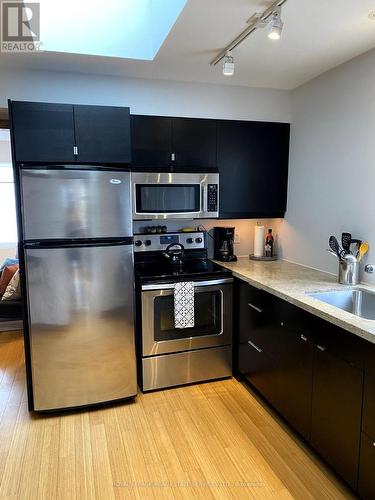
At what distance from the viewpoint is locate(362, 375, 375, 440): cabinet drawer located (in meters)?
1.64

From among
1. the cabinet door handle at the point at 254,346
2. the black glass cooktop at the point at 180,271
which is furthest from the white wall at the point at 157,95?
the cabinet door handle at the point at 254,346

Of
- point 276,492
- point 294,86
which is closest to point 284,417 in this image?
point 276,492

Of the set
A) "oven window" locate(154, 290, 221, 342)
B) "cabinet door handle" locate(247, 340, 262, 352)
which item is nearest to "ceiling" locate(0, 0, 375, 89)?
"oven window" locate(154, 290, 221, 342)

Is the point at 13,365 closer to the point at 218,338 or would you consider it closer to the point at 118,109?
the point at 218,338

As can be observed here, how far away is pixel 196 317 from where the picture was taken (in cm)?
287

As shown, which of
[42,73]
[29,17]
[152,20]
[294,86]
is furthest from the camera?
[294,86]

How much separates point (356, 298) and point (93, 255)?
5.82 ft

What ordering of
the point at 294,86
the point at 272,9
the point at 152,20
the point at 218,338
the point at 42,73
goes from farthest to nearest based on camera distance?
the point at 294,86 → the point at 218,338 → the point at 42,73 → the point at 152,20 → the point at 272,9

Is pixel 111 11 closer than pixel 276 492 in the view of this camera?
No

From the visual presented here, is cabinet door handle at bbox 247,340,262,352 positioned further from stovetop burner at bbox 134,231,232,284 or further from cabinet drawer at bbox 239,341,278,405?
stovetop burner at bbox 134,231,232,284

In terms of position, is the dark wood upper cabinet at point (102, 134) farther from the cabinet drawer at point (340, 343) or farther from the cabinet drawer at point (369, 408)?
the cabinet drawer at point (369, 408)

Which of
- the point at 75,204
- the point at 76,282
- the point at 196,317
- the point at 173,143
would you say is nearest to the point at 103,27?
the point at 173,143

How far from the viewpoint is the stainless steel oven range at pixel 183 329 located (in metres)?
2.74

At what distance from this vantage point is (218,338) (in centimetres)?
296
